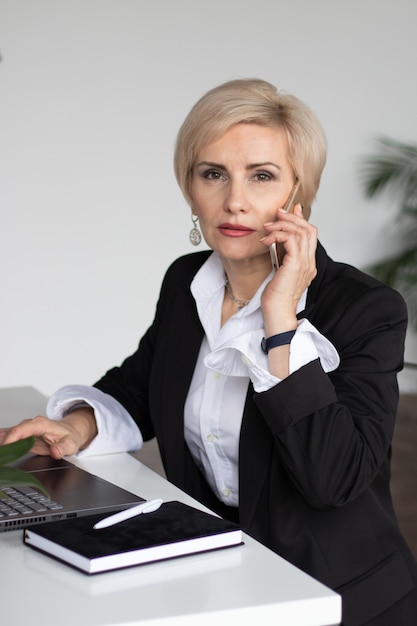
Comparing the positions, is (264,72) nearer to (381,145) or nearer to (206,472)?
(381,145)

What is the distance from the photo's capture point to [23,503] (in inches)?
59.1

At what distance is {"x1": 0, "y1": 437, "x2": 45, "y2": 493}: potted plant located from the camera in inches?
40.7

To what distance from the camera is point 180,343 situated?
217 cm

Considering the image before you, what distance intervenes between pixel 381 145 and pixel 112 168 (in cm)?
227

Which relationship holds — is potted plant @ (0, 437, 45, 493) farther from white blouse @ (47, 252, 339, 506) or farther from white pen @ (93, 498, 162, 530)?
white blouse @ (47, 252, 339, 506)

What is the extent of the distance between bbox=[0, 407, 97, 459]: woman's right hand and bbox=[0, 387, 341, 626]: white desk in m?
0.57

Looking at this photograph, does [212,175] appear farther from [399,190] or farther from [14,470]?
[399,190]

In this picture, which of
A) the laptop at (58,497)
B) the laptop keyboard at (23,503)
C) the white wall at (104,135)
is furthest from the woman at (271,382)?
the white wall at (104,135)

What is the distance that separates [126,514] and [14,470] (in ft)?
1.11

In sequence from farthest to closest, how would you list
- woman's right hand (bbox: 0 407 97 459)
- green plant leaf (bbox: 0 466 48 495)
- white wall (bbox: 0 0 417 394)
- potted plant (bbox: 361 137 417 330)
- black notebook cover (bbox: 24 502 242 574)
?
1. potted plant (bbox: 361 137 417 330)
2. white wall (bbox: 0 0 417 394)
3. woman's right hand (bbox: 0 407 97 459)
4. black notebook cover (bbox: 24 502 242 574)
5. green plant leaf (bbox: 0 466 48 495)

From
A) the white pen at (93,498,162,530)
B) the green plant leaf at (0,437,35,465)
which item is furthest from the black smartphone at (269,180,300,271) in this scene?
the green plant leaf at (0,437,35,465)

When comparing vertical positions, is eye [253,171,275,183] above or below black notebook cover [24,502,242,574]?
above

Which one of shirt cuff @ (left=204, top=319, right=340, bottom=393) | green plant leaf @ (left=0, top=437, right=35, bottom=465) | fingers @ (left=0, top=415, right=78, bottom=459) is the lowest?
green plant leaf @ (left=0, top=437, right=35, bottom=465)

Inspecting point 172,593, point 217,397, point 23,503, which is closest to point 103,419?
point 217,397
